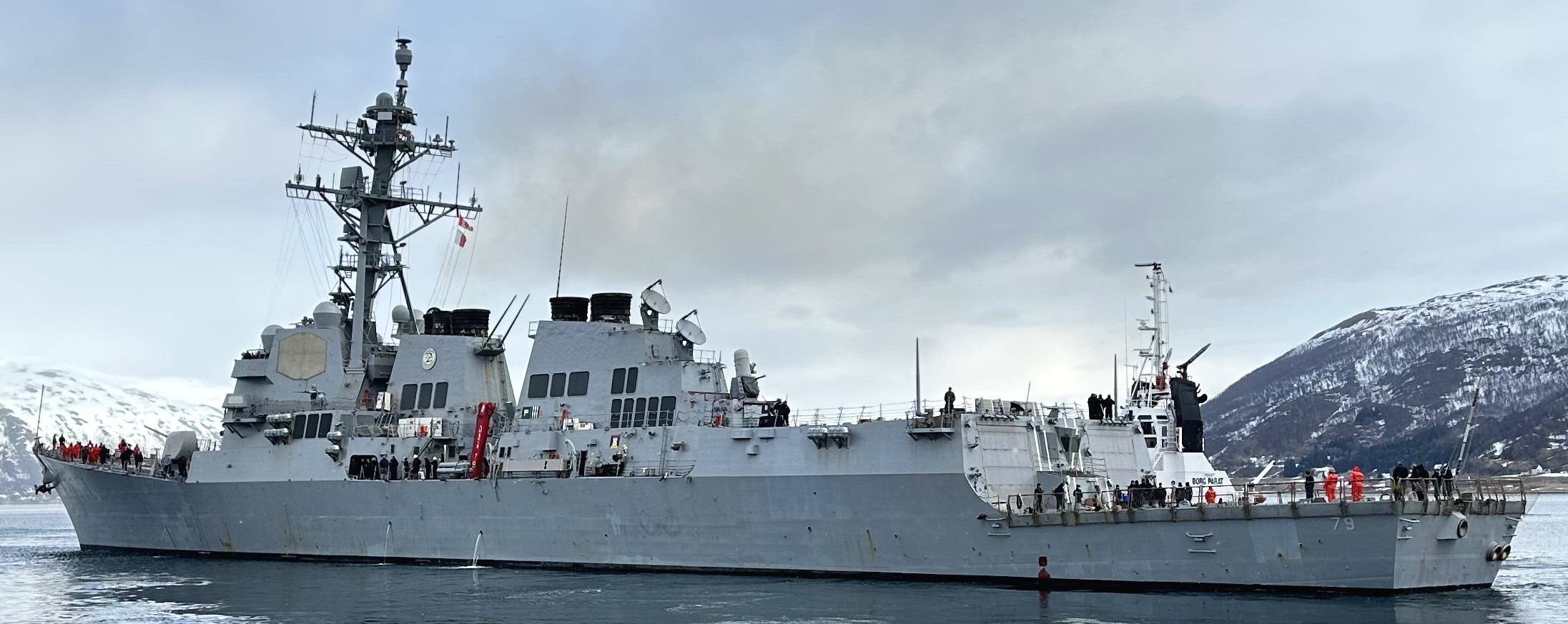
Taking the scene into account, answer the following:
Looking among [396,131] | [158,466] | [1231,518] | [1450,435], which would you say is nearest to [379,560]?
[158,466]

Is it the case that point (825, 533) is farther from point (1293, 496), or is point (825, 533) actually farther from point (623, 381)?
point (1293, 496)

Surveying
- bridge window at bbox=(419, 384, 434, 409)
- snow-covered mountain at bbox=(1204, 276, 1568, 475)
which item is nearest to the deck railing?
bridge window at bbox=(419, 384, 434, 409)

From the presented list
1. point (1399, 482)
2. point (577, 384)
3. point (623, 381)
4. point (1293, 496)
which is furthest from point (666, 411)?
point (1399, 482)

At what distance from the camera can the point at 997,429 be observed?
26078 mm

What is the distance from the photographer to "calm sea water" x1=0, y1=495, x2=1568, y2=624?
21.3 m

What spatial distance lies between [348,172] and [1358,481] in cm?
2548

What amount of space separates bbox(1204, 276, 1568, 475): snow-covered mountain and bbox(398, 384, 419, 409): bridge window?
4898 inches

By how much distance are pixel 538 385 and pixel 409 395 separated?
4.01m

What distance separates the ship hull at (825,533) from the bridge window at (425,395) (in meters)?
2.44

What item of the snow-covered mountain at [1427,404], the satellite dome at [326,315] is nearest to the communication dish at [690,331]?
the satellite dome at [326,315]

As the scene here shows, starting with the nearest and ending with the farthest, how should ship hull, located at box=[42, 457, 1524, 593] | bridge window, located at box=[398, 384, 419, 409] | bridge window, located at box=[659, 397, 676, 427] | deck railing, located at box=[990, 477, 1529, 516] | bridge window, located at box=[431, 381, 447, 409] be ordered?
1. deck railing, located at box=[990, 477, 1529, 516]
2. ship hull, located at box=[42, 457, 1524, 593]
3. bridge window, located at box=[659, 397, 676, 427]
4. bridge window, located at box=[431, 381, 447, 409]
5. bridge window, located at box=[398, 384, 419, 409]

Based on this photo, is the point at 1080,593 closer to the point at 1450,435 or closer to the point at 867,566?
the point at 867,566

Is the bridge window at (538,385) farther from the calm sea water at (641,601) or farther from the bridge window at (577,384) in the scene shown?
the calm sea water at (641,601)

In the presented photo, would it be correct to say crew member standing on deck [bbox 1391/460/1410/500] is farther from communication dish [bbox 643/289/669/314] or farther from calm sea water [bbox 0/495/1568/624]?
communication dish [bbox 643/289/669/314]
